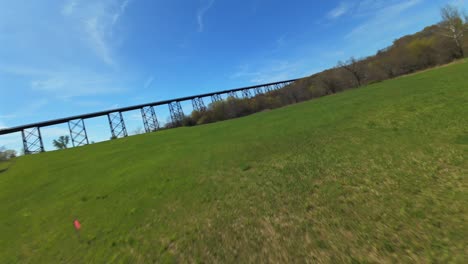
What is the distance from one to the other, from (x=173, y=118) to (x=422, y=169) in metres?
55.2

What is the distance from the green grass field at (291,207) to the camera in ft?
11.5

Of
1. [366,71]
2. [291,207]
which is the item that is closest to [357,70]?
→ [366,71]

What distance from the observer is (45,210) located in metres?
9.14

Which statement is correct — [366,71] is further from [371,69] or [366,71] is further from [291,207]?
[291,207]

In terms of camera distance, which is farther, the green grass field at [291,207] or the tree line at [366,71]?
the tree line at [366,71]

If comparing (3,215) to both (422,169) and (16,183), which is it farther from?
(422,169)

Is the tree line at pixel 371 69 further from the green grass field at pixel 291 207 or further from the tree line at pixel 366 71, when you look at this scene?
the green grass field at pixel 291 207

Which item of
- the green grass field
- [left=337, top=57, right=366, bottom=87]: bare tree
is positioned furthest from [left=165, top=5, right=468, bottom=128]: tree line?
the green grass field

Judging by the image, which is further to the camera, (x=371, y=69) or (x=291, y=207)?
(x=371, y=69)

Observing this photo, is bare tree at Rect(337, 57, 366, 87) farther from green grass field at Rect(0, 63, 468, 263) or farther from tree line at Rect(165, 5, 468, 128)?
green grass field at Rect(0, 63, 468, 263)

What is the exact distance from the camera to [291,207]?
503cm

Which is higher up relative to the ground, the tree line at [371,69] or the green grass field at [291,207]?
the tree line at [371,69]

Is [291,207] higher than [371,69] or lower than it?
lower

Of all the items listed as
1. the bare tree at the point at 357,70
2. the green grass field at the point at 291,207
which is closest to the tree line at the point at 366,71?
the bare tree at the point at 357,70
